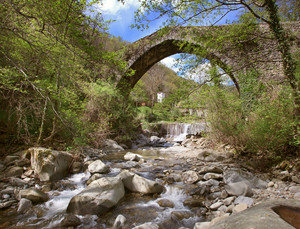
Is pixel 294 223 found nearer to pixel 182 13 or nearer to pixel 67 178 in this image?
pixel 182 13

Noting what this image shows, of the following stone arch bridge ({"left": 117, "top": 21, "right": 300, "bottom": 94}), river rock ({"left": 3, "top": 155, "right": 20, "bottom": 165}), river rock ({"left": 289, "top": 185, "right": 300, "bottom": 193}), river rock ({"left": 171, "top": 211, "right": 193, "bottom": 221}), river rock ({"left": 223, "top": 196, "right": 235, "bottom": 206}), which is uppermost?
stone arch bridge ({"left": 117, "top": 21, "right": 300, "bottom": 94})

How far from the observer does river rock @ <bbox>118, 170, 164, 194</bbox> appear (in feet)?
10.4

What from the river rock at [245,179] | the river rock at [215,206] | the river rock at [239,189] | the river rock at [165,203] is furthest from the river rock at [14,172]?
the river rock at [245,179]

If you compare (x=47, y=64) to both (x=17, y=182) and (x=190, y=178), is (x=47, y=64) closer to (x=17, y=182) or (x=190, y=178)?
(x=17, y=182)

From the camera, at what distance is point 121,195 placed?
291 centimetres

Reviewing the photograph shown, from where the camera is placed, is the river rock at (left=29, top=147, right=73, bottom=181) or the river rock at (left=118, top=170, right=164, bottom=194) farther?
the river rock at (left=29, top=147, right=73, bottom=181)

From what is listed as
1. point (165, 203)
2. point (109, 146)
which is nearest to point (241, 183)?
point (165, 203)

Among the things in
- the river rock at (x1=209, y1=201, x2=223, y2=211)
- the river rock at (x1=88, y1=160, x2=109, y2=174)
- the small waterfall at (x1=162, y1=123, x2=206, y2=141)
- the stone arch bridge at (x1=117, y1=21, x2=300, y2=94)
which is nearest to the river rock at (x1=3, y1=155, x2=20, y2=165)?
the river rock at (x1=88, y1=160, x2=109, y2=174)

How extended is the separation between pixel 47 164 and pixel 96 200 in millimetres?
1763

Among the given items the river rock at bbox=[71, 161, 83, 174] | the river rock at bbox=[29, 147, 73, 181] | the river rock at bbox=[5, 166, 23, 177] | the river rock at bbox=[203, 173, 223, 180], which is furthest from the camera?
the river rock at bbox=[71, 161, 83, 174]

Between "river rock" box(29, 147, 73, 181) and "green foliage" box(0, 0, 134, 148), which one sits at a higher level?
"green foliage" box(0, 0, 134, 148)

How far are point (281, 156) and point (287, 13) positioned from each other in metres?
4.06

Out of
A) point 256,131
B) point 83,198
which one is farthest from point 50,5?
point 256,131

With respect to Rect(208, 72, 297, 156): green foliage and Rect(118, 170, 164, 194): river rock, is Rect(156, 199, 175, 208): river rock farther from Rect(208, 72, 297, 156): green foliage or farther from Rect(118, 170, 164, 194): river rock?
Rect(208, 72, 297, 156): green foliage
